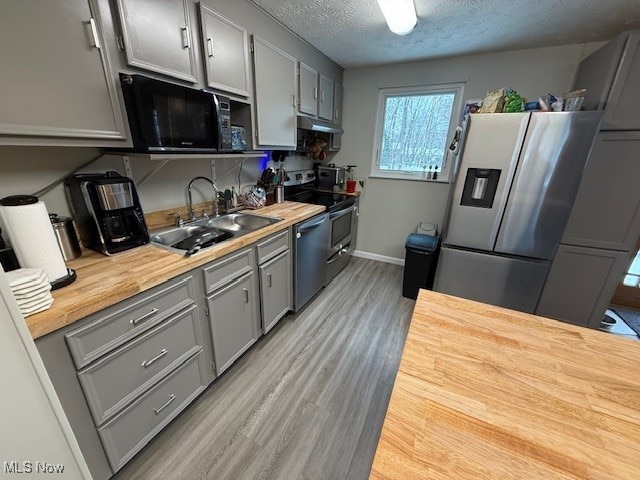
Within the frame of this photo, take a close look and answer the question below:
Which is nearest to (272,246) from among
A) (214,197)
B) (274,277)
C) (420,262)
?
(274,277)

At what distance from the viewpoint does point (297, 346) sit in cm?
198

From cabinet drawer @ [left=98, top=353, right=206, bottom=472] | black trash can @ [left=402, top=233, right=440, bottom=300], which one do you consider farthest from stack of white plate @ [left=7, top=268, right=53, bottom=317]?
black trash can @ [left=402, top=233, right=440, bottom=300]

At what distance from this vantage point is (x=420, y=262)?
8.45ft

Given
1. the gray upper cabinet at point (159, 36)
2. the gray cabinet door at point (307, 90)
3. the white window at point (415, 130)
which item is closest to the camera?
Result: the gray upper cabinet at point (159, 36)

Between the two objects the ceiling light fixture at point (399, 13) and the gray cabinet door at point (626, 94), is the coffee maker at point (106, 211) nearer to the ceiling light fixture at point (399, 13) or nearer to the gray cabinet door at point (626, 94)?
the ceiling light fixture at point (399, 13)

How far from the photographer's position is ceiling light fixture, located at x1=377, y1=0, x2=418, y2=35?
64.0 inches

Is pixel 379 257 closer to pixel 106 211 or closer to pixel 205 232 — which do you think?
pixel 205 232

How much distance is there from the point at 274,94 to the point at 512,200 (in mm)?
2133

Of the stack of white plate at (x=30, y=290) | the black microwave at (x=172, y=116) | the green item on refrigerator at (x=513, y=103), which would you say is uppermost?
the green item on refrigerator at (x=513, y=103)

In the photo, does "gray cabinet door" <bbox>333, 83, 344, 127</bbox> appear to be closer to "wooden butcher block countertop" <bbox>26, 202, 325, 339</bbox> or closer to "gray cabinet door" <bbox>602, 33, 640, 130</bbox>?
"wooden butcher block countertop" <bbox>26, 202, 325, 339</bbox>

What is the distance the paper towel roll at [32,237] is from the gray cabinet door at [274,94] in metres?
1.37

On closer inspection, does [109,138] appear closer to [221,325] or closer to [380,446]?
[221,325]

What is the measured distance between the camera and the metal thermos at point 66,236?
114cm

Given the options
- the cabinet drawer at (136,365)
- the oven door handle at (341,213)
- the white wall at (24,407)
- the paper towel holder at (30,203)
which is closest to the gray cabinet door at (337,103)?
the oven door handle at (341,213)
